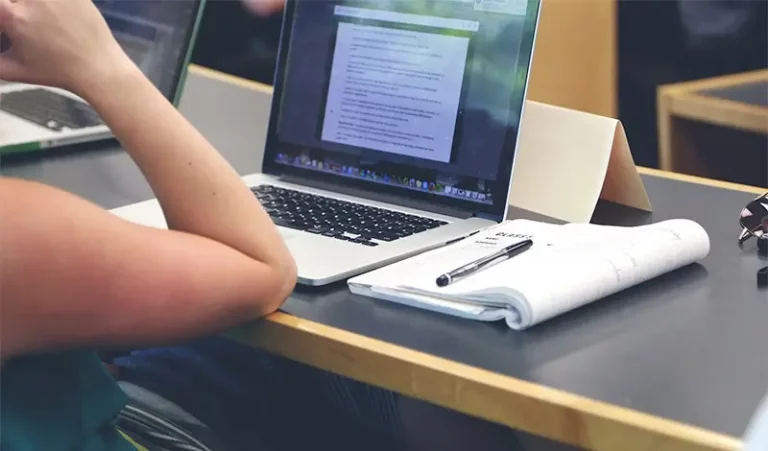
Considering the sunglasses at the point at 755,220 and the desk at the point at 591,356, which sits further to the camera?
the sunglasses at the point at 755,220

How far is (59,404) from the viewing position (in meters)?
0.77

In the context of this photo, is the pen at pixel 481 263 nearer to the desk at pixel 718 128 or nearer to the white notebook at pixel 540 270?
the white notebook at pixel 540 270

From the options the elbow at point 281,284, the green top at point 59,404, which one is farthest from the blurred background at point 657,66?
the green top at point 59,404

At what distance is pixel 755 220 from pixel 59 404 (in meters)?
0.68

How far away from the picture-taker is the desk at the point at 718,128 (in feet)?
6.62

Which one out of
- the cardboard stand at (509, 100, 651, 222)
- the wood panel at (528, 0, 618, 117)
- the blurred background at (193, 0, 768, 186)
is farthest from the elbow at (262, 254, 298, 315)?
the wood panel at (528, 0, 618, 117)

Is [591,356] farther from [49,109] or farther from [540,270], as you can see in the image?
[49,109]

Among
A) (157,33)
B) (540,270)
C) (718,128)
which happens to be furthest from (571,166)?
(718,128)

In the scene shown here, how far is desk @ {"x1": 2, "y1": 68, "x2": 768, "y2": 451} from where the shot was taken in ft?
2.14

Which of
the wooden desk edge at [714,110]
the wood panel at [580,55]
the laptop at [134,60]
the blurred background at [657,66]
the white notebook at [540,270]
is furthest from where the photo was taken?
the wood panel at [580,55]

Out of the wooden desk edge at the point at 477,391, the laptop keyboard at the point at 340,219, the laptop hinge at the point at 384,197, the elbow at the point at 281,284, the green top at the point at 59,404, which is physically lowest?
the green top at the point at 59,404

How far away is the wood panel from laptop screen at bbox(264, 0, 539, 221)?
6.00 ft

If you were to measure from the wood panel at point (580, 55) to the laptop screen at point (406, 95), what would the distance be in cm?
183

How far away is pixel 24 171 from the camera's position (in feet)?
4.45
